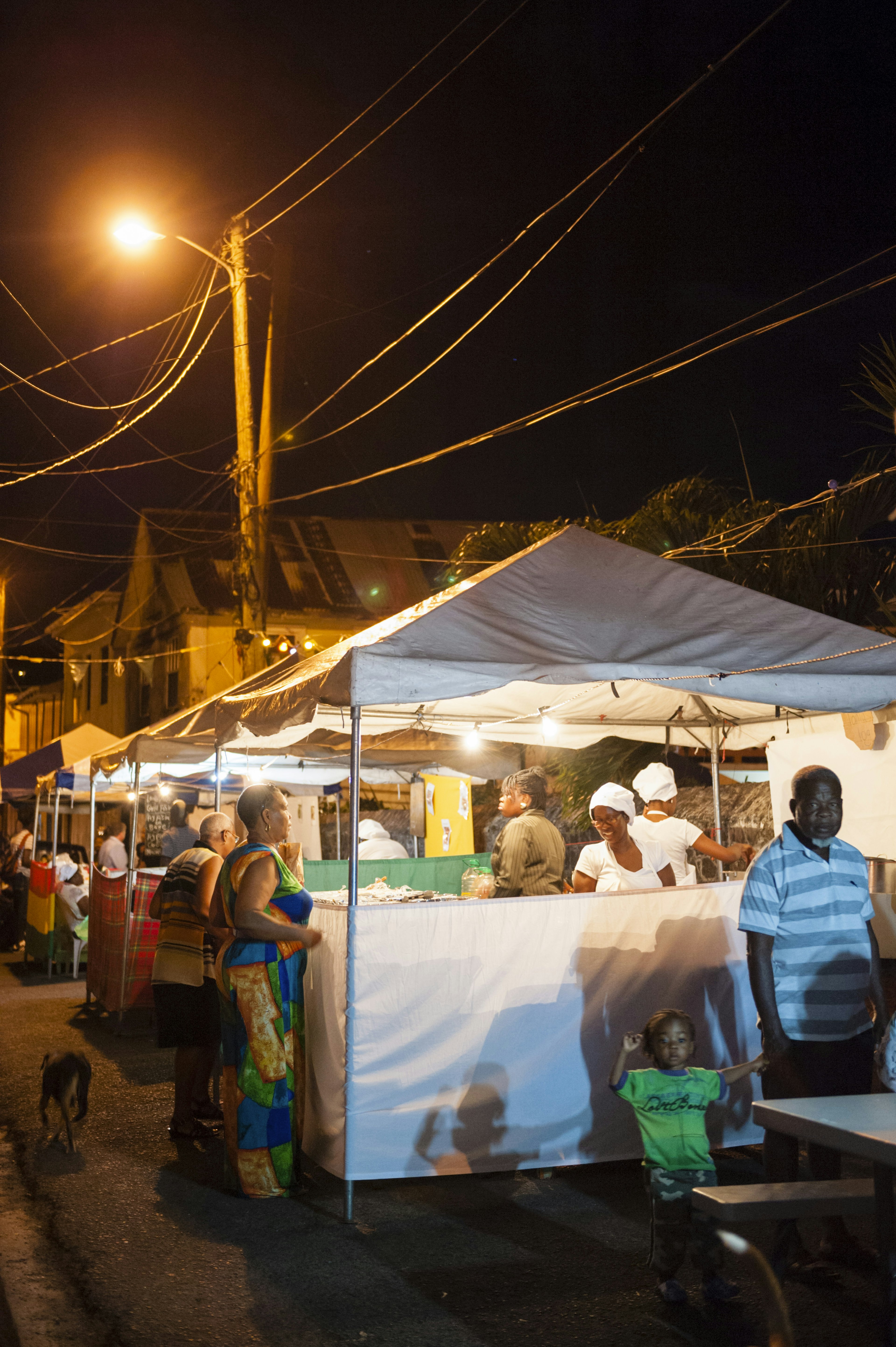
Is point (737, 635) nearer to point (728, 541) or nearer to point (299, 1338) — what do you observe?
point (299, 1338)

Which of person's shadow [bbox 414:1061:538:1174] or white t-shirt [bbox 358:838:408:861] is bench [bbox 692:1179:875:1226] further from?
white t-shirt [bbox 358:838:408:861]

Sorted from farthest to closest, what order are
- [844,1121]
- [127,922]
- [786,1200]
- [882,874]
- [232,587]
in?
[232,587] → [127,922] → [882,874] → [786,1200] → [844,1121]

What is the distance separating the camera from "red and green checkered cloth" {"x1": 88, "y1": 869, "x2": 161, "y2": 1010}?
11008 mm

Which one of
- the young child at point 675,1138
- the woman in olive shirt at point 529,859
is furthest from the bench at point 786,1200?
the woman in olive shirt at point 529,859

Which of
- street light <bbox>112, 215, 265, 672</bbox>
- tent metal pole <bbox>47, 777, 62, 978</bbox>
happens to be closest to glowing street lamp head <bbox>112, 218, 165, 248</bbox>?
street light <bbox>112, 215, 265, 672</bbox>

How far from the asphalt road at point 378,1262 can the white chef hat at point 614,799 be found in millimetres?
2073

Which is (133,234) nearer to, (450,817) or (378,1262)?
(450,817)

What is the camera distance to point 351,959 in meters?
5.42

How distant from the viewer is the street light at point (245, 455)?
1608cm

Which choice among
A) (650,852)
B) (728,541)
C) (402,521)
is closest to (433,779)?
(728,541)

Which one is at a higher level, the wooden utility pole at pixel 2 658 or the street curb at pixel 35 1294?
the wooden utility pole at pixel 2 658

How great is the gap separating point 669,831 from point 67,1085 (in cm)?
425

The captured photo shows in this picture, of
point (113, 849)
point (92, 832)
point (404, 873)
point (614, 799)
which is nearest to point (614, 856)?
point (614, 799)

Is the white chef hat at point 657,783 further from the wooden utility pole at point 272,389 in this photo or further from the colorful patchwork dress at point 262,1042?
the wooden utility pole at point 272,389
